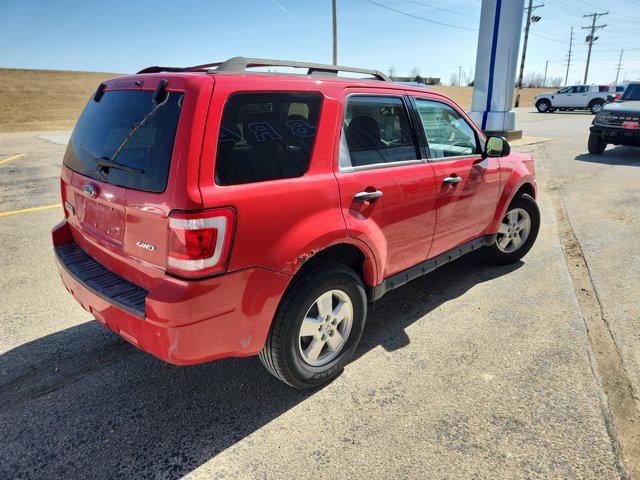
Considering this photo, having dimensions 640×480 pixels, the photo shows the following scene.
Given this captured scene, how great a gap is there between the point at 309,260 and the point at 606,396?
76.4 inches

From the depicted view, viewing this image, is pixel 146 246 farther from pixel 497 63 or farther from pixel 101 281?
pixel 497 63

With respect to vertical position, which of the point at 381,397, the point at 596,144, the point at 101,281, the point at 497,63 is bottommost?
the point at 381,397

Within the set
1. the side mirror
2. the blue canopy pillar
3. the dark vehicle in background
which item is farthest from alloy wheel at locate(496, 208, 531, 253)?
the blue canopy pillar

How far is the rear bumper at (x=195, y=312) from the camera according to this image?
1.98 m

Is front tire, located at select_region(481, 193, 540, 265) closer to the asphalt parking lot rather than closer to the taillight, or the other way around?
the asphalt parking lot

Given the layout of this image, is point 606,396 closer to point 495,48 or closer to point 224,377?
point 224,377

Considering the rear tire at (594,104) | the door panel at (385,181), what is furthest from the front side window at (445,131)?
the rear tire at (594,104)

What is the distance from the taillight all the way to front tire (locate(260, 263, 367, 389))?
51 cm

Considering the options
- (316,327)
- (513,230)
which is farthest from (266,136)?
(513,230)

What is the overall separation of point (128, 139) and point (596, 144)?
12782 millimetres

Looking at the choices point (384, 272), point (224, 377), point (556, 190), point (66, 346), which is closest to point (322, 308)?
point (384, 272)

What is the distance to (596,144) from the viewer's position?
1165 centimetres

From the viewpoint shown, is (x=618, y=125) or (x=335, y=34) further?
(x=335, y=34)

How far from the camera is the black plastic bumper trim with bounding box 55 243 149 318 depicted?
86.0 inches
